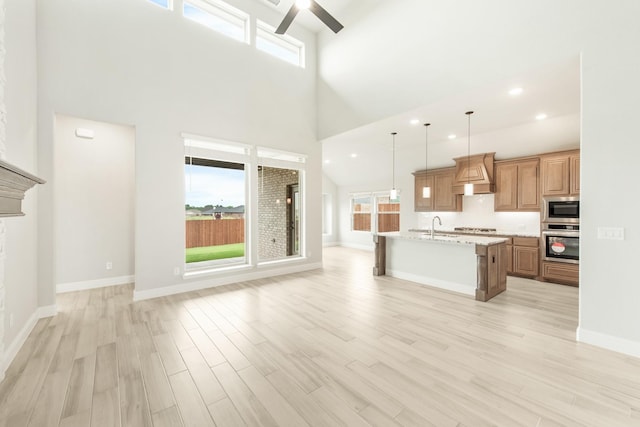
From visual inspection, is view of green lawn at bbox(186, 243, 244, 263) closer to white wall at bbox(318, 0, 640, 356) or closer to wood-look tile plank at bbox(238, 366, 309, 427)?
wood-look tile plank at bbox(238, 366, 309, 427)

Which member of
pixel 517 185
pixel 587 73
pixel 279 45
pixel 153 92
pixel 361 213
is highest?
pixel 279 45

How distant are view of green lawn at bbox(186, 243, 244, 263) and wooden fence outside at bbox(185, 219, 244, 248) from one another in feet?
0.27

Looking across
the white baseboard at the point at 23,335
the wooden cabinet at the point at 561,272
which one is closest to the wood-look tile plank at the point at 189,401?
the white baseboard at the point at 23,335

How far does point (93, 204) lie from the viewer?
4629mm

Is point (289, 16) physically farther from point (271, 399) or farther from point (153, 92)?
point (271, 399)

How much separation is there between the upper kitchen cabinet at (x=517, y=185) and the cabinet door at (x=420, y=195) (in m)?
1.56

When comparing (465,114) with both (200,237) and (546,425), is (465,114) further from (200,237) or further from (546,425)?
(200,237)

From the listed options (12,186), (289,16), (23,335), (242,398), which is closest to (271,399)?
(242,398)

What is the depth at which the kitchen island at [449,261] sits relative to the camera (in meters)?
4.05

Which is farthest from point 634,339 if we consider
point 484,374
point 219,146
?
point 219,146

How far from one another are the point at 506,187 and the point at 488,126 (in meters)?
1.55

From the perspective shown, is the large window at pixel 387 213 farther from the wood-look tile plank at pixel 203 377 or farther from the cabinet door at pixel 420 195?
Result: the wood-look tile plank at pixel 203 377

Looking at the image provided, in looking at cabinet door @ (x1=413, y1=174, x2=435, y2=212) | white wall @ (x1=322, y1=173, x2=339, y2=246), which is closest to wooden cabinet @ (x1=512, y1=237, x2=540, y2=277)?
cabinet door @ (x1=413, y1=174, x2=435, y2=212)

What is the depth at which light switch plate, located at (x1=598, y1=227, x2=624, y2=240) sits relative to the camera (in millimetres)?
2551
